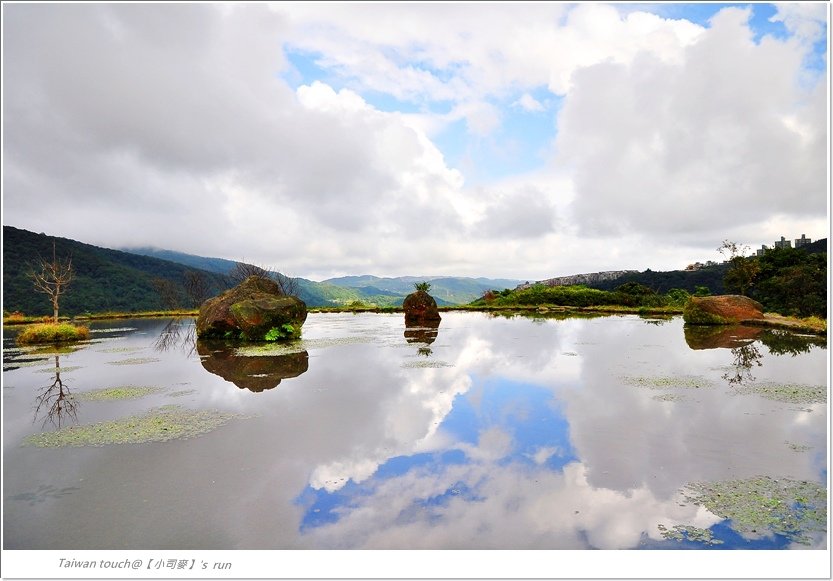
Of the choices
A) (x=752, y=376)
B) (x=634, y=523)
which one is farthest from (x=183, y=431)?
(x=752, y=376)

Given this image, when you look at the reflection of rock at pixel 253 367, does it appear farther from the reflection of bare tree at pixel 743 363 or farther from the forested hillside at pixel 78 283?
the forested hillside at pixel 78 283

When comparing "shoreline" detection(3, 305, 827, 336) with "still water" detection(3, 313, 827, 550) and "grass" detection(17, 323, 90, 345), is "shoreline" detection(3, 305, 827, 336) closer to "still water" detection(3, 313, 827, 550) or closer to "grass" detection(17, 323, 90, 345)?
"grass" detection(17, 323, 90, 345)

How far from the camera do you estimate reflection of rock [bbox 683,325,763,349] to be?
748 inches

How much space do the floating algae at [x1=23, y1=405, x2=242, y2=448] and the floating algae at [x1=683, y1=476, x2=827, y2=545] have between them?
818 cm

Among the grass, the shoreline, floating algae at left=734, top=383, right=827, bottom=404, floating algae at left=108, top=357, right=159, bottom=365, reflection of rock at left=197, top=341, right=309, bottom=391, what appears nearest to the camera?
floating algae at left=734, top=383, right=827, bottom=404

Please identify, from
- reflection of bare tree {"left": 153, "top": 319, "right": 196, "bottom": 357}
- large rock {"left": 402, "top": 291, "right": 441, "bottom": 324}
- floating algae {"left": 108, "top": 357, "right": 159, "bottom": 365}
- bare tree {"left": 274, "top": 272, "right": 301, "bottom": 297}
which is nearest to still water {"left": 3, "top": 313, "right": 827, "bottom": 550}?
floating algae {"left": 108, "top": 357, "right": 159, "bottom": 365}

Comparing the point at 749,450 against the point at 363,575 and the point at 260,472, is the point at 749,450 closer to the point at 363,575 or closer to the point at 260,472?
the point at 363,575

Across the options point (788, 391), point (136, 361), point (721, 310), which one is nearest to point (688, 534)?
point (788, 391)

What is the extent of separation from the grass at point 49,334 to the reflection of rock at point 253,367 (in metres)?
11.0

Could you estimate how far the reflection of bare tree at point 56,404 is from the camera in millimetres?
9391

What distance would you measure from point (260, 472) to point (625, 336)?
20.6 m

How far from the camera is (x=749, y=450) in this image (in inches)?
273

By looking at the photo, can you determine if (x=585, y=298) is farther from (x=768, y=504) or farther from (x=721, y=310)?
(x=768, y=504)

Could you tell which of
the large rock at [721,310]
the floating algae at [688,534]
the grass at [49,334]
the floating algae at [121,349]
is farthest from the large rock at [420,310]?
the floating algae at [688,534]
